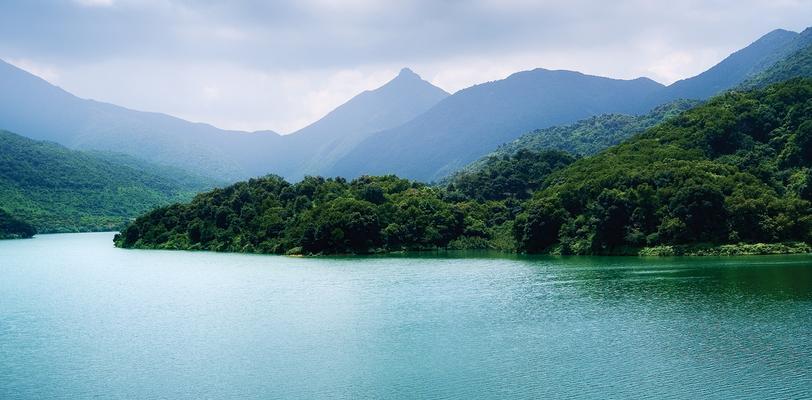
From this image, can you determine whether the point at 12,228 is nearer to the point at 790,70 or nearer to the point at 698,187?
the point at 698,187

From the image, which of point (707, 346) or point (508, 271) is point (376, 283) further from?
point (707, 346)

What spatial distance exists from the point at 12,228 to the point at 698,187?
130 meters

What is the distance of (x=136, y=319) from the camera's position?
Result: 121 feet

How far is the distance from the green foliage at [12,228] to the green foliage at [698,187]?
108990mm

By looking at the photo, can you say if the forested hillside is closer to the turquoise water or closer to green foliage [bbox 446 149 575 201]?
green foliage [bbox 446 149 575 201]

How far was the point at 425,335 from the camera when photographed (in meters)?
30.3

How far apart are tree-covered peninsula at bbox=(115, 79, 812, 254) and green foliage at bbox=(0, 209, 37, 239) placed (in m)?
39.5

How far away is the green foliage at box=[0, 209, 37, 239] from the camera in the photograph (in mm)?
130000

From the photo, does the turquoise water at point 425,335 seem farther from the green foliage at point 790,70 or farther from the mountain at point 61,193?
the mountain at point 61,193

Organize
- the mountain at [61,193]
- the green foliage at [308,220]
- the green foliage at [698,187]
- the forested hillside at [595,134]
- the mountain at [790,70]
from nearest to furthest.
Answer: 1. the green foliage at [698,187]
2. the green foliage at [308,220]
3. the mountain at [790,70]
4. the mountain at [61,193]
5. the forested hillside at [595,134]

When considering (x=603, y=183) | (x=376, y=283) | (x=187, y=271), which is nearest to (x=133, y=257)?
(x=187, y=271)

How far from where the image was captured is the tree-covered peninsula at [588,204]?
6278 cm

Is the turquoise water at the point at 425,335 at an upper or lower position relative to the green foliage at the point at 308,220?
lower

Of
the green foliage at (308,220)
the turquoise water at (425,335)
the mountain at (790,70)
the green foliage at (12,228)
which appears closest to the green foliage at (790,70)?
the mountain at (790,70)
